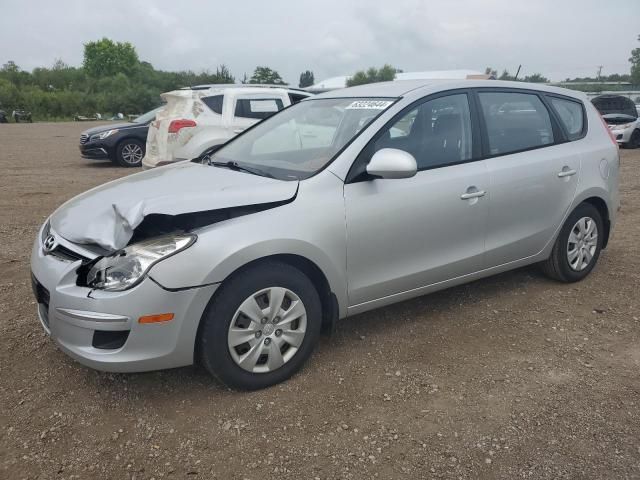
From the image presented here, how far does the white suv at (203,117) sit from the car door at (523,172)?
16.0ft

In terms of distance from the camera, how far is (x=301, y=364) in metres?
3.09

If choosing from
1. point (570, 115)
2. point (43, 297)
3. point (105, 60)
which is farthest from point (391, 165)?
point (105, 60)

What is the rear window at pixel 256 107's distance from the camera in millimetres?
8953

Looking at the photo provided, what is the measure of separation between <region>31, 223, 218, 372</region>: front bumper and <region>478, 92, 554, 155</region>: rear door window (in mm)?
2367

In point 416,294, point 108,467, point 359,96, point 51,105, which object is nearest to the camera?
point 108,467

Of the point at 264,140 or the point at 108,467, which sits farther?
the point at 264,140

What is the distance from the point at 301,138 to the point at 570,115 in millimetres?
2288

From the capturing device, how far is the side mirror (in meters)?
3.05

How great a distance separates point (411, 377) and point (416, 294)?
63cm

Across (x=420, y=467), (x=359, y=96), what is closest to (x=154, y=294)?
(x=420, y=467)

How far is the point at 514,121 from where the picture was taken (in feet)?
13.3

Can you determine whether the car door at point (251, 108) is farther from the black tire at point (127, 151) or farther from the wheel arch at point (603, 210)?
the wheel arch at point (603, 210)

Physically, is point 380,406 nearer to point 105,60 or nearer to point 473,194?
point 473,194

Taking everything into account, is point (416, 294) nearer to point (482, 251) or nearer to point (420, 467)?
point (482, 251)
